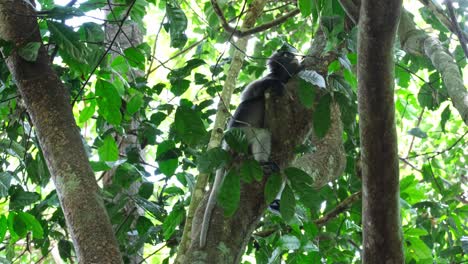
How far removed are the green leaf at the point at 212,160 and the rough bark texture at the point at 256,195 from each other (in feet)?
0.93

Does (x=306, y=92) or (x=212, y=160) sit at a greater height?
(x=306, y=92)

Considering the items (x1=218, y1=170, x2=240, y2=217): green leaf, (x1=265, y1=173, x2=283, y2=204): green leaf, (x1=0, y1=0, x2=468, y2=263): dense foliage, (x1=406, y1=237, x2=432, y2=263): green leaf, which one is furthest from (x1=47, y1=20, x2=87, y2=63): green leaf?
(x1=406, y1=237, x2=432, y2=263): green leaf

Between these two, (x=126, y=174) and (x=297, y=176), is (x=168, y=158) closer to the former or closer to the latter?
(x=126, y=174)

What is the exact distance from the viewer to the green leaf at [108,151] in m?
3.06

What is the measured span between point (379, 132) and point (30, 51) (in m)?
1.30

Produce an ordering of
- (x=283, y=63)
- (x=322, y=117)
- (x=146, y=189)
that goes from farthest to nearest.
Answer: (x=283, y=63) < (x=146, y=189) < (x=322, y=117)

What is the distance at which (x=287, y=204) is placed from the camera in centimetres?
216

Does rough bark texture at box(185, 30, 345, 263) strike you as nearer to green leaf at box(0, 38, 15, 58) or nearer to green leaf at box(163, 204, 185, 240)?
green leaf at box(163, 204, 185, 240)

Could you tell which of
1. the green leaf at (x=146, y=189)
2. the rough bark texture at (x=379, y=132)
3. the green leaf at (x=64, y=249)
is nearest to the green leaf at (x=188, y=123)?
the green leaf at (x=146, y=189)

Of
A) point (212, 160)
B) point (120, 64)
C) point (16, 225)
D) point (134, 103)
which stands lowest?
point (16, 225)

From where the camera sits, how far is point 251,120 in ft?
13.1

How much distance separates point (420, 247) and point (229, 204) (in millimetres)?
1587

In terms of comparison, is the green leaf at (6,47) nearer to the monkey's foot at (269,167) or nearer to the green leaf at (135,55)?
the green leaf at (135,55)

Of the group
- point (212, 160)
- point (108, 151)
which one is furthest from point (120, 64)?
point (212, 160)
